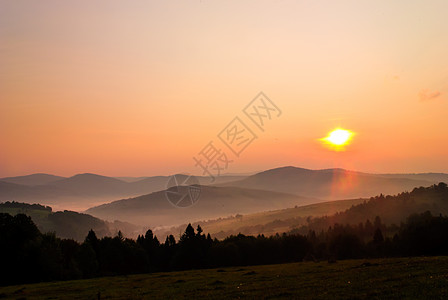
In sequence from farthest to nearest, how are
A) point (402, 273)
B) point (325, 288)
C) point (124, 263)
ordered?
1. point (124, 263)
2. point (402, 273)
3. point (325, 288)

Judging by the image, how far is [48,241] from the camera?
91.7m

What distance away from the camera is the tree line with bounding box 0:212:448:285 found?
82875 millimetres

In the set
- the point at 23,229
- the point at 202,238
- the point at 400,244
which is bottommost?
the point at 400,244

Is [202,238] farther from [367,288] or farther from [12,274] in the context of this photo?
[367,288]

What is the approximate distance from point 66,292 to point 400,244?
97.5m

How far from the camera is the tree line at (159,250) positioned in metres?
82.9

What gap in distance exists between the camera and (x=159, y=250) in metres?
126

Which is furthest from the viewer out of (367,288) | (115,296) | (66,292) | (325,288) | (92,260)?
(92,260)

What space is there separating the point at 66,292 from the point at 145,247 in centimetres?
7997

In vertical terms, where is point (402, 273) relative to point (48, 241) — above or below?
below

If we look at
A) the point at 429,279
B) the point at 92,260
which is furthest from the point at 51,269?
the point at 429,279

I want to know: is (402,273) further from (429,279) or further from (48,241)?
(48,241)

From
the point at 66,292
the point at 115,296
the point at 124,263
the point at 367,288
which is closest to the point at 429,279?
the point at 367,288

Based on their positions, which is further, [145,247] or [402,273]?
[145,247]
